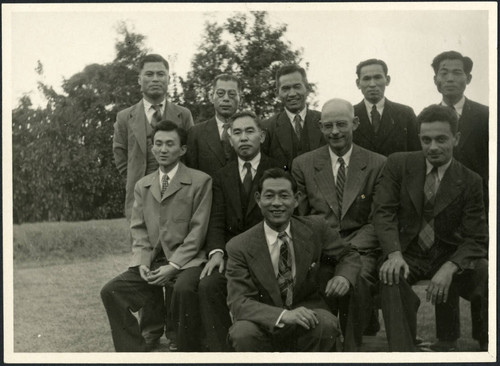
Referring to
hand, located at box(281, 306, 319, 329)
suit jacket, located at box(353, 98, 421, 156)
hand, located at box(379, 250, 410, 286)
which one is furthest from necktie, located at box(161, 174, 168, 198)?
hand, located at box(379, 250, 410, 286)

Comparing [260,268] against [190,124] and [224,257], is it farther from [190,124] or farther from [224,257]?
[190,124]

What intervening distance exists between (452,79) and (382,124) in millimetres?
634

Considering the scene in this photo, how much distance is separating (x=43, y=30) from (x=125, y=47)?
0.68m

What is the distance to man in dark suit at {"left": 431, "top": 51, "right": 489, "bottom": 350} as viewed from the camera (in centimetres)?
481

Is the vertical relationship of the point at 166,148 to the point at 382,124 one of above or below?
below

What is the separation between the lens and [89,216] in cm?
602

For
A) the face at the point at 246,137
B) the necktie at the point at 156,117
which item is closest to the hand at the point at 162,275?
the face at the point at 246,137

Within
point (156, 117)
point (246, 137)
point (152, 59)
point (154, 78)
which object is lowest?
point (246, 137)

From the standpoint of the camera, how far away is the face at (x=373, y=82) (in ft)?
16.4

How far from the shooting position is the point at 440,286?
4207 millimetres

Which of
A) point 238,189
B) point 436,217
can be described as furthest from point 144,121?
point 436,217

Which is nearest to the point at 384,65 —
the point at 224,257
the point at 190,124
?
the point at 190,124

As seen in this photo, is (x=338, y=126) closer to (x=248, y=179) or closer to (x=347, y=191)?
(x=347, y=191)

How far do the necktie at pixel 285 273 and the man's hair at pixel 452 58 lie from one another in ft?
6.48
